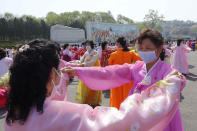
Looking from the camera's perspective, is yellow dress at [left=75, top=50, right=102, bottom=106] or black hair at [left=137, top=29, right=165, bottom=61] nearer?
black hair at [left=137, top=29, right=165, bottom=61]

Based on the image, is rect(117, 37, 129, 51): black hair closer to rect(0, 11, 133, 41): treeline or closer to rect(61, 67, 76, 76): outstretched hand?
rect(61, 67, 76, 76): outstretched hand

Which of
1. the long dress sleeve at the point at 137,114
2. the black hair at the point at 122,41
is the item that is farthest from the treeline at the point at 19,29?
the long dress sleeve at the point at 137,114

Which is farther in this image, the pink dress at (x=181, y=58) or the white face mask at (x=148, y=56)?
the pink dress at (x=181, y=58)

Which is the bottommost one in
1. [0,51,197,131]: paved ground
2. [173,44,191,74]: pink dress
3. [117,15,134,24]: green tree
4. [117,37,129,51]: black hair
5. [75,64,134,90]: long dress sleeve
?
[0,51,197,131]: paved ground

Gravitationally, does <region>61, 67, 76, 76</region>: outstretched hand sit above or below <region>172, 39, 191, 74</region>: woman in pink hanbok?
above

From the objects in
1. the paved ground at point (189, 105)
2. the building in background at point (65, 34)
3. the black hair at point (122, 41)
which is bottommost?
the paved ground at point (189, 105)

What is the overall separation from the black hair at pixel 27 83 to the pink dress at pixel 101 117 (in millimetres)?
37

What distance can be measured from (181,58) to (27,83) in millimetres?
9224

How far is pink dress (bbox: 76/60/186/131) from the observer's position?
1.78 m

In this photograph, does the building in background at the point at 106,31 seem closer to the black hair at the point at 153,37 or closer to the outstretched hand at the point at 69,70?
the black hair at the point at 153,37

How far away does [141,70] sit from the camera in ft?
6.31

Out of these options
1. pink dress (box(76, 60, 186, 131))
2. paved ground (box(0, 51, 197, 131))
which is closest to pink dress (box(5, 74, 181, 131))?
pink dress (box(76, 60, 186, 131))

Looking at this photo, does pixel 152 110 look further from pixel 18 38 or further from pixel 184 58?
pixel 18 38

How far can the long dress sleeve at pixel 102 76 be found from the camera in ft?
6.12
